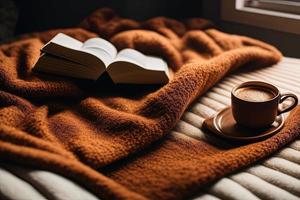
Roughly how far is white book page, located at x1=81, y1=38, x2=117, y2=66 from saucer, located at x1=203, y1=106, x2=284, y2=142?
0.32 metres

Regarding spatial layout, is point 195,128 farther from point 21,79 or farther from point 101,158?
point 21,79

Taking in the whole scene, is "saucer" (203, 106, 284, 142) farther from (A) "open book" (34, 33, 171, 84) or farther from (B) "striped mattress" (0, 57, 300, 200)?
(A) "open book" (34, 33, 171, 84)

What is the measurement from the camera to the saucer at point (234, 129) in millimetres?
799

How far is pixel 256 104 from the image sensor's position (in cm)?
77

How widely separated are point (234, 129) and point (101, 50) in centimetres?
43

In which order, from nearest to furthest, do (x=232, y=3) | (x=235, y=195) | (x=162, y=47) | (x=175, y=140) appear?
(x=235, y=195) < (x=175, y=140) < (x=162, y=47) < (x=232, y=3)

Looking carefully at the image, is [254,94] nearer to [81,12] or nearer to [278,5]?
[278,5]

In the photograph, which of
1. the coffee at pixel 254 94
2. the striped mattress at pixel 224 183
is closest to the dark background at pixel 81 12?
the coffee at pixel 254 94

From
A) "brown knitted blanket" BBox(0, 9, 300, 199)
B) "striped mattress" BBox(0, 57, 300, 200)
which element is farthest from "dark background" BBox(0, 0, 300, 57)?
"striped mattress" BBox(0, 57, 300, 200)

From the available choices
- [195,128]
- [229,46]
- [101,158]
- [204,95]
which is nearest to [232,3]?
[229,46]

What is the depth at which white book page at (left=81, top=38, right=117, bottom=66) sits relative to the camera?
1.00m

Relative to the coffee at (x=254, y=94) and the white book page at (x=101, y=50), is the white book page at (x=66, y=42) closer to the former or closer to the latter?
the white book page at (x=101, y=50)

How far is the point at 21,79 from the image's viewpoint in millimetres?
989

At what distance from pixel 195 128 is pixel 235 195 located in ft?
0.77
